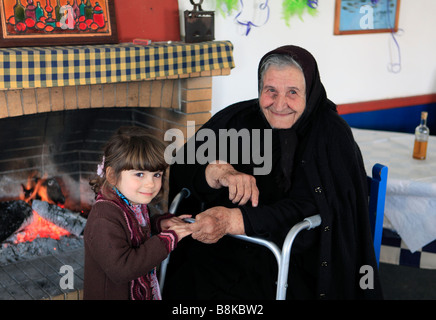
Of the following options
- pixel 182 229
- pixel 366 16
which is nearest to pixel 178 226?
pixel 182 229

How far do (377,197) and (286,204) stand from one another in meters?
0.35

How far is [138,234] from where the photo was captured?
1.61 metres

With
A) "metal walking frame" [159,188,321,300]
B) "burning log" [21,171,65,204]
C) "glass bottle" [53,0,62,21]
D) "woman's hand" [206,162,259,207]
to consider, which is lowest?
"burning log" [21,171,65,204]

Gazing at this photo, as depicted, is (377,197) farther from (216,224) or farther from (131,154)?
(131,154)

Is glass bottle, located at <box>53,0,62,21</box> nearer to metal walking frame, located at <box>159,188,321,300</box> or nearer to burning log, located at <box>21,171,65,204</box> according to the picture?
burning log, located at <box>21,171,65,204</box>

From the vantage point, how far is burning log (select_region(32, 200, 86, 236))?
278cm

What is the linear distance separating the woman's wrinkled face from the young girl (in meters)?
0.51

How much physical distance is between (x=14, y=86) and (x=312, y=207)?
4.10ft

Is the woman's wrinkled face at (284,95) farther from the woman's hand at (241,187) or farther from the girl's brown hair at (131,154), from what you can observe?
the girl's brown hair at (131,154)

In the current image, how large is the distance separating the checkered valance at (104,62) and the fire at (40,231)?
915mm

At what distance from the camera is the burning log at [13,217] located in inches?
105

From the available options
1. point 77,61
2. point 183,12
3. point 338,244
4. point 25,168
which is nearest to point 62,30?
point 77,61

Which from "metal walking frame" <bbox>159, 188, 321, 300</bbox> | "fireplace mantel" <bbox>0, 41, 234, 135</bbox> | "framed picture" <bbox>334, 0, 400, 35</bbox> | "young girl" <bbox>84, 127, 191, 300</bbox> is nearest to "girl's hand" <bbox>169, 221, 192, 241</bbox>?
"young girl" <bbox>84, 127, 191, 300</bbox>
